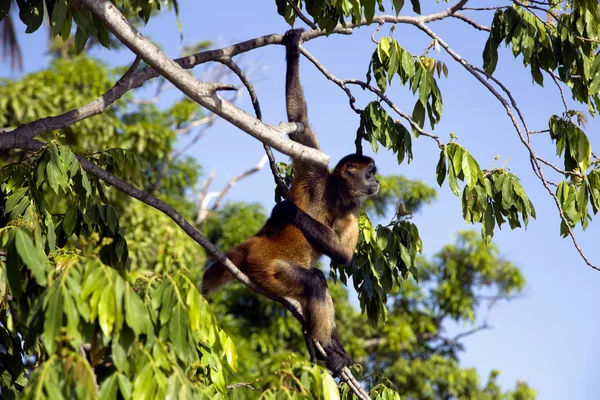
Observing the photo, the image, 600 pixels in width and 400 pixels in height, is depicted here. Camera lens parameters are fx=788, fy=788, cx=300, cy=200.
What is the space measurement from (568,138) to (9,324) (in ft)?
12.8

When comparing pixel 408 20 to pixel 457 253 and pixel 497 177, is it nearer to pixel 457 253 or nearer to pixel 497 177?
pixel 497 177

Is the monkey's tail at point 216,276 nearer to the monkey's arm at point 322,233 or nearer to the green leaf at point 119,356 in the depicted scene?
the monkey's arm at point 322,233

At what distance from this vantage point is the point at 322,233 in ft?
20.6

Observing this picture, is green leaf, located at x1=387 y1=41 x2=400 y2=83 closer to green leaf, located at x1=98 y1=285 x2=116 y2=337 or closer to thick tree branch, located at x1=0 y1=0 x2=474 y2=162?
thick tree branch, located at x1=0 y1=0 x2=474 y2=162

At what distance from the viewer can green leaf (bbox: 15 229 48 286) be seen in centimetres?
274

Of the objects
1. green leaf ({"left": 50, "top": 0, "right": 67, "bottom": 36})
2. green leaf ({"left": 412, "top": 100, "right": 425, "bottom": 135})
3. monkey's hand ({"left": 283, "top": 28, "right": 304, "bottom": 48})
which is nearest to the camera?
green leaf ({"left": 50, "top": 0, "right": 67, "bottom": 36})

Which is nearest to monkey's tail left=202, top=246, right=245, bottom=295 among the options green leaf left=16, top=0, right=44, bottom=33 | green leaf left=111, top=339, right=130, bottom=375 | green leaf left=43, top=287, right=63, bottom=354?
green leaf left=16, top=0, right=44, bottom=33

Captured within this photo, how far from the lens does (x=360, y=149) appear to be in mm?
6074

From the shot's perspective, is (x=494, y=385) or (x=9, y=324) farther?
(x=494, y=385)

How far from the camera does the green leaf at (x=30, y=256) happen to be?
108 inches

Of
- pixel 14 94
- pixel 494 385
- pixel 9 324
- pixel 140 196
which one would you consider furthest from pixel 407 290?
pixel 9 324

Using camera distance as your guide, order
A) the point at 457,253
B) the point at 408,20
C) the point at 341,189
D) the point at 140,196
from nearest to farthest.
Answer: the point at 140,196 < the point at 408,20 < the point at 341,189 < the point at 457,253

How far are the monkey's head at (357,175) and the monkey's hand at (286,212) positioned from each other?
924 millimetres

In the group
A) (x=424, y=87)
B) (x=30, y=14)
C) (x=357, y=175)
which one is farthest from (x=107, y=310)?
(x=357, y=175)
